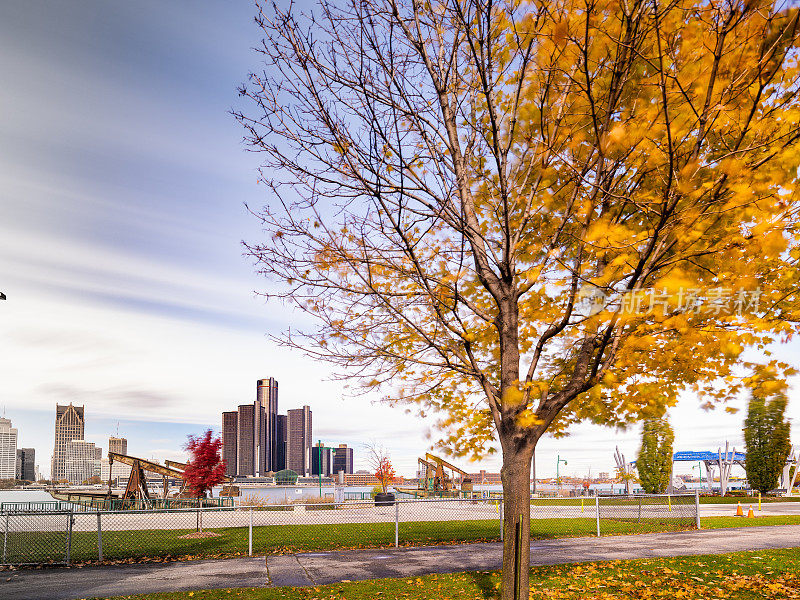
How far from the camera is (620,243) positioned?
6008mm

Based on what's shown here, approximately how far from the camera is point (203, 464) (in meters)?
20.8

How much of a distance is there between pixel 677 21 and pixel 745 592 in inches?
338

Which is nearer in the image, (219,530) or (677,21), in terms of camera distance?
(677,21)

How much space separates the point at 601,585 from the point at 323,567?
18.9 ft

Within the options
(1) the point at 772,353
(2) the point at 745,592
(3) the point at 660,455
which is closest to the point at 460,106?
(1) the point at 772,353

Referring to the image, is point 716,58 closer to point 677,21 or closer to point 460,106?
point 677,21

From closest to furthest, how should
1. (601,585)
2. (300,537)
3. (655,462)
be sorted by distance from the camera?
(601,585) → (300,537) → (655,462)

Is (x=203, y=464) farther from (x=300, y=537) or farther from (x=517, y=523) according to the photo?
(x=517, y=523)

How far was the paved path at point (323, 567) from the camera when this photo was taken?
10.3 meters

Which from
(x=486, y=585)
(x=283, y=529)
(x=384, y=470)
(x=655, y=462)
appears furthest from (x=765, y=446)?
(x=486, y=585)

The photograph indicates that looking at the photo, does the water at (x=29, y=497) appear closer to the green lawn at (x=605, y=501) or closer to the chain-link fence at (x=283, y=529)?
the chain-link fence at (x=283, y=529)

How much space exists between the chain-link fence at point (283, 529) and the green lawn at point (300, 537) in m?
0.03

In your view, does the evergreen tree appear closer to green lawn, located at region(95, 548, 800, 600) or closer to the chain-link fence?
the chain-link fence

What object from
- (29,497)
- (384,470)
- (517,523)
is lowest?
(29,497)
